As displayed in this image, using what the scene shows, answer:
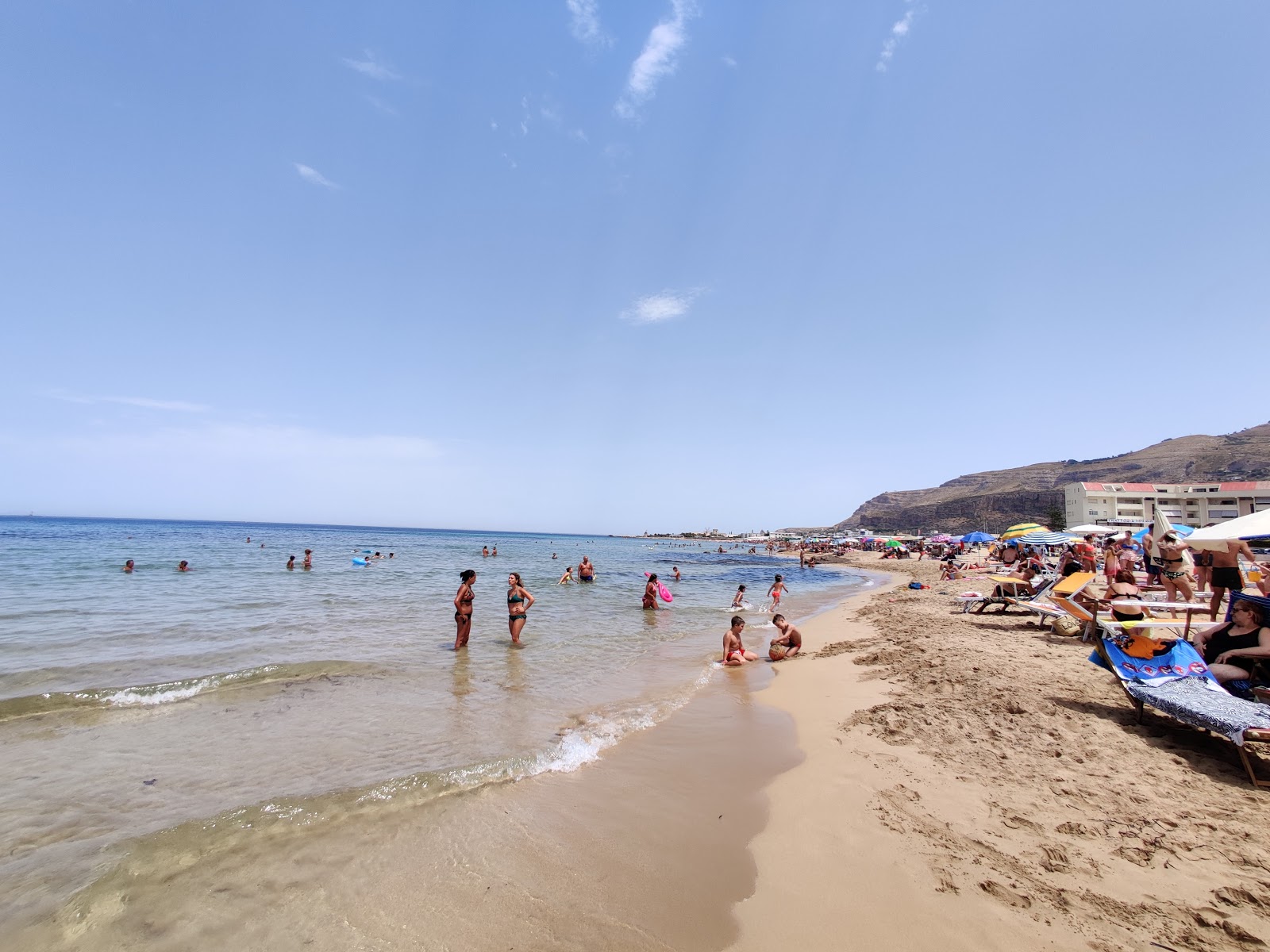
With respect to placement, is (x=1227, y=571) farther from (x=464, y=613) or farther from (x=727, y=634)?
(x=464, y=613)

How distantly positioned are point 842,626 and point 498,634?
332 inches

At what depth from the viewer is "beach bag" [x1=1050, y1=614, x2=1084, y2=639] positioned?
985 cm

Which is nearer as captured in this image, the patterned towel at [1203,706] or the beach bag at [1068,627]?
the patterned towel at [1203,706]

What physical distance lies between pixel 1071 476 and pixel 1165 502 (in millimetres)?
61403

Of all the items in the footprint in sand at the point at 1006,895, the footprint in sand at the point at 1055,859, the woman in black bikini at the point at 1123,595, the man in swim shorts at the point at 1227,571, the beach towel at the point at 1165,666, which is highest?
the man in swim shorts at the point at 1227,571

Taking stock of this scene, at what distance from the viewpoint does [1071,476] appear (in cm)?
10788

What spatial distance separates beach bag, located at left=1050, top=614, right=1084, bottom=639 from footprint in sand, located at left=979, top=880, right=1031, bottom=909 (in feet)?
29.3

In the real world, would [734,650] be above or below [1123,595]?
below

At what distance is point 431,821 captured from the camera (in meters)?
4.05

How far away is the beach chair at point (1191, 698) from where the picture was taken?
13.1 ft

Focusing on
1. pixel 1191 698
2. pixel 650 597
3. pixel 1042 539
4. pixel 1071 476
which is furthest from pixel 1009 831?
pixel 1071 476

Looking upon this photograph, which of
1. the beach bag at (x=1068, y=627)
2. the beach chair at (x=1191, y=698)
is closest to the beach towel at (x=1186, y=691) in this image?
the beach chair at (x=1191, y=698)

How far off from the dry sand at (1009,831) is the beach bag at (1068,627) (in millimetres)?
3694

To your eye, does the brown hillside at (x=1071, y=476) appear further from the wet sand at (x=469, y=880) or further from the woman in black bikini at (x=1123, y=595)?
the wet sand at (x=469, y=880)
